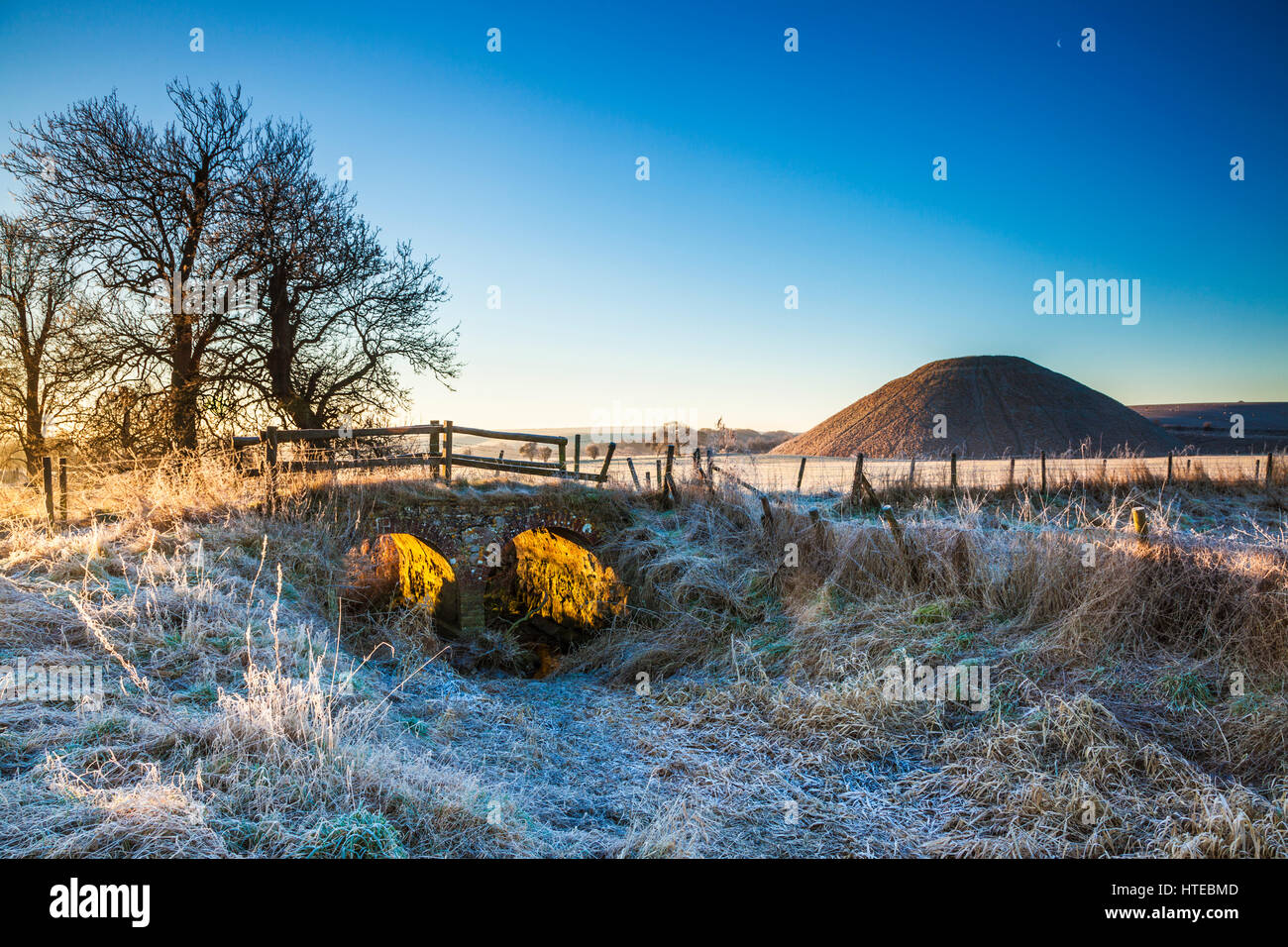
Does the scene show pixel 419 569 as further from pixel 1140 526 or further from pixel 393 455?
pixel 1140 526

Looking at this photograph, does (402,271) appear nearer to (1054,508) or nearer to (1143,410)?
(1054,508)

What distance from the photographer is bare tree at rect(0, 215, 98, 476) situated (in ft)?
48.5

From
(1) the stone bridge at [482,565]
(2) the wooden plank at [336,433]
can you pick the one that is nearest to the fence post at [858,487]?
(1) the stone bridge at [482,565]

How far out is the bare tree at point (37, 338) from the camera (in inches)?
582

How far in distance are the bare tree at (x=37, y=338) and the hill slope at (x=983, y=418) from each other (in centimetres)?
3698

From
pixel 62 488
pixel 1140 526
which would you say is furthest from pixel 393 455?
pixel 1140 526

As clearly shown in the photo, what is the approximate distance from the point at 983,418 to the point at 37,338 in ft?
162

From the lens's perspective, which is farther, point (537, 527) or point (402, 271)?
point (402, 271)

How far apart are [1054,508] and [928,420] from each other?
3190cm

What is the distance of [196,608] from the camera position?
21.1ft

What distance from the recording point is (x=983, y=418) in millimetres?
46594

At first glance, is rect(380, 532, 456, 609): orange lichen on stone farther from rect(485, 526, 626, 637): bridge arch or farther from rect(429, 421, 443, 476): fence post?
rect(429, 421, 443, 476): fence post

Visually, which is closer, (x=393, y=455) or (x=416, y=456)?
(x=416, y=456)

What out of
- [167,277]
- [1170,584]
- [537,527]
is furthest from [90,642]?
[167,277]
